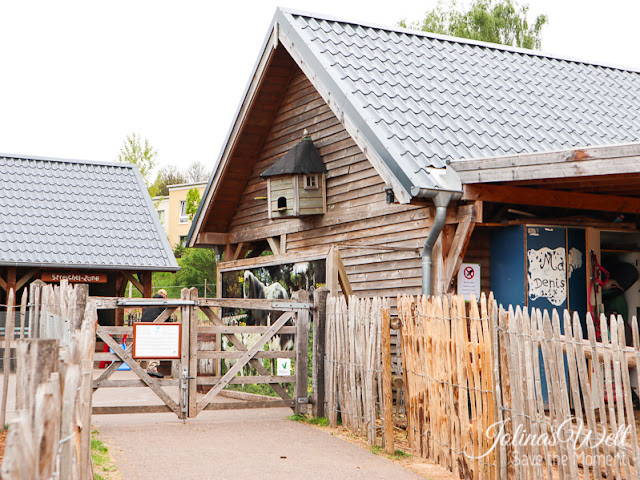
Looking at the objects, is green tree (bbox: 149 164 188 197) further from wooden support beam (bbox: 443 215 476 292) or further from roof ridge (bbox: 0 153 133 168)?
wooden support beam (bbox: 443 215 476 292)

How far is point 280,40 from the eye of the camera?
1229cm

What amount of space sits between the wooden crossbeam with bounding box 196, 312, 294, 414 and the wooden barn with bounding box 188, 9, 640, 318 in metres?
1.02

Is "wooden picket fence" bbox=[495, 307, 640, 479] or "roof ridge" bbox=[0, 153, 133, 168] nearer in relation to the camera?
"wooden picket fence" bbox=[495, 307, 640, 479]

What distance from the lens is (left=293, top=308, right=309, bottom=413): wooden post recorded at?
9.85 m

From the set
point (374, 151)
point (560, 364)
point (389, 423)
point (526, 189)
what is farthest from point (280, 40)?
point (560, 364)

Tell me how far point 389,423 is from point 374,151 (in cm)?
355

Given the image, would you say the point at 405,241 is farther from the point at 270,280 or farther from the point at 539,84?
the point at 539,84

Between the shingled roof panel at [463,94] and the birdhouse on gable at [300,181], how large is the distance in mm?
1673

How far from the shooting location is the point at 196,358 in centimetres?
954

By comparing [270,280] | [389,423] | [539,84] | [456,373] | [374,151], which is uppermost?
[539,84]

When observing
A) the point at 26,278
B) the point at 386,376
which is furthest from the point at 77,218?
the point at 386,376

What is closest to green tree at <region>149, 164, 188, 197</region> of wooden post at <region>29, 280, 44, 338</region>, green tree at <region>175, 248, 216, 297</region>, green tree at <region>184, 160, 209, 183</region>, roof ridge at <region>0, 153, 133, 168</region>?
green tree at <region>184, 160, 209, 183</region>

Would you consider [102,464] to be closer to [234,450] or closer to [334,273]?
[234,450]

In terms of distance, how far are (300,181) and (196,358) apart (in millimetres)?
3739
